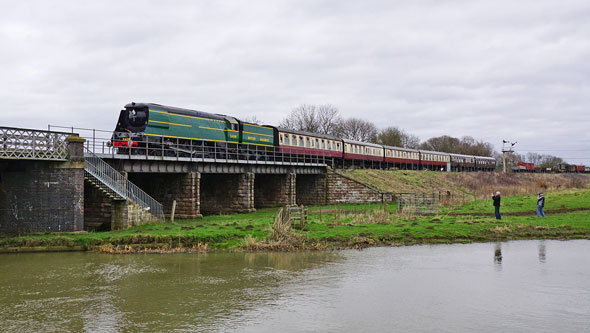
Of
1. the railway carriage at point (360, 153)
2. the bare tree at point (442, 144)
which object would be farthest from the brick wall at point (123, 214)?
the bare tree at point (442, 144)

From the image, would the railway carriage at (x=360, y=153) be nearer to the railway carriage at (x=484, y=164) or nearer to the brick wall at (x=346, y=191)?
the brick wall at (x=346, y=191)

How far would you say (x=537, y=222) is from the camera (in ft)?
92.2

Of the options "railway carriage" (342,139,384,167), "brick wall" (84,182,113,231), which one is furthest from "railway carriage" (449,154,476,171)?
→ "brick wall" (84,182,113,231)

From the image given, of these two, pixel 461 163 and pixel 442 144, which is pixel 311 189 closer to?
pixel 461 163

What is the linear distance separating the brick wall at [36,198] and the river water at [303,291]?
3.27m

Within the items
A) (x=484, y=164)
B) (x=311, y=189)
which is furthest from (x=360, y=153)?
(x=484, y=164)

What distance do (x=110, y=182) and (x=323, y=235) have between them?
37.0 ft

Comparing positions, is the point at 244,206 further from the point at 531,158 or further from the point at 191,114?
the point at 531,158

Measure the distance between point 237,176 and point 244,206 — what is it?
2.39 meters

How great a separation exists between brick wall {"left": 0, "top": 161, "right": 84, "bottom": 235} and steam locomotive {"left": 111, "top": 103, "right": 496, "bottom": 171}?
189 inches

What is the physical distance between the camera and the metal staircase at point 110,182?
84.9 feet

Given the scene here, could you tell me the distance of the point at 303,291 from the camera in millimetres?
14430

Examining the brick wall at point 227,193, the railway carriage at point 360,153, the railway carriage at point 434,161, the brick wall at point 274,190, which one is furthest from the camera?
the railway carriage at point 434,161

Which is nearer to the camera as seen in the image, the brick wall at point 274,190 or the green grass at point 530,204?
the green grass at point 530,204
